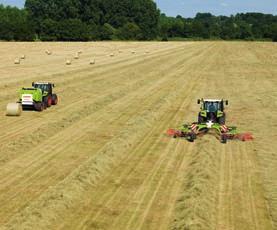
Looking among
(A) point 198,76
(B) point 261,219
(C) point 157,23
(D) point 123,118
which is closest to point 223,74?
(A) point 198,76

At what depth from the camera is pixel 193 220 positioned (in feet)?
41.8

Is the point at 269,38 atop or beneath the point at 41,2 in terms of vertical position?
beneath

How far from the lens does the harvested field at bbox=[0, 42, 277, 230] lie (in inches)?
525

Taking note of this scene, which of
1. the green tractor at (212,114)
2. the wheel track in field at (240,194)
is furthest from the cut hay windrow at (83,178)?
the wheel track in field at (240,194)

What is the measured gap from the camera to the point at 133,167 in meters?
17.6

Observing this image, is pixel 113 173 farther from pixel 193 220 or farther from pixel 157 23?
pixel 157 23

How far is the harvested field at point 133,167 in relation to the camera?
13.3m

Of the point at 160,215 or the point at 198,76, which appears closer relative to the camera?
the point at 160,215

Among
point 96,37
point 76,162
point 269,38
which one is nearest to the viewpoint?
point 76,162

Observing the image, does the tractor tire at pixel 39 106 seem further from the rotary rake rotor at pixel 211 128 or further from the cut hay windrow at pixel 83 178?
the rotary rake rotor at pixel 211 128

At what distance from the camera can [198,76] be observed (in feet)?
155

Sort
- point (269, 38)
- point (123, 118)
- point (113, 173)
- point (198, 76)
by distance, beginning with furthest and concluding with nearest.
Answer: point (269, 38) → point (198, 76) → point (123, 118) → point (113, 173)

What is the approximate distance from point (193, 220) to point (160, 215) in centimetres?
107

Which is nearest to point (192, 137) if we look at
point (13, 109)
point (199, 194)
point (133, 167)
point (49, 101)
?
point (133, 167)
